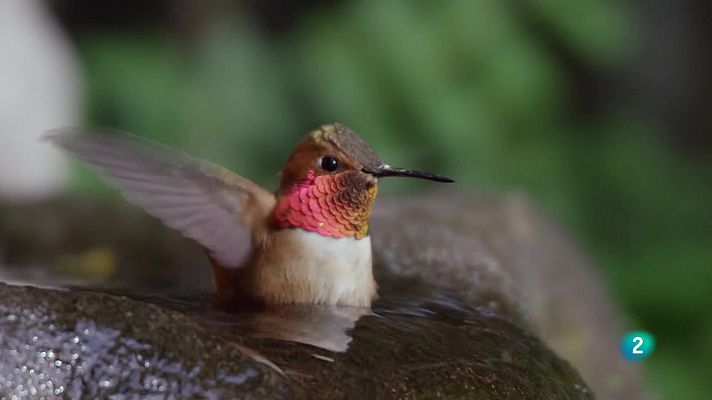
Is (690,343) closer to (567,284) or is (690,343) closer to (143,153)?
(567,284)

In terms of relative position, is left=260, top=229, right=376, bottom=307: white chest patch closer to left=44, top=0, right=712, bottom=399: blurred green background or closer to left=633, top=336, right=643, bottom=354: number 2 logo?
left=633, top=336, right=643, bottom=354: number 2 logo

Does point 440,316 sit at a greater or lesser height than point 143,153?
lesser

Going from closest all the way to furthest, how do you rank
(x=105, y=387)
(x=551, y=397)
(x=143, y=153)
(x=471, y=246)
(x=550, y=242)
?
(x=105, y=387), (x=551, y=397), (x=143, y=153), (x=471, y=246), (x=550, y=242)

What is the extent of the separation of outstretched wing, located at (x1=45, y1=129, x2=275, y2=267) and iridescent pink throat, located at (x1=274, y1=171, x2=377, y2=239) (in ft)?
0.25

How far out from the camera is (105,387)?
1.31m

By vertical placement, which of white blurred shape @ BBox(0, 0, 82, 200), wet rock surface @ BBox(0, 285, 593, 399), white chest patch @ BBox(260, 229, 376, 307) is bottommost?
wet rock surface @ BBox(0, 285, 593, 399)

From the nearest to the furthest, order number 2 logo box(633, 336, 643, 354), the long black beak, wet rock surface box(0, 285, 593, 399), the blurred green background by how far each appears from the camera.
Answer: wet rock surface box(0, 285, 593, 399) → the long black beak → number 2 logo box(633, 336, 643, 354) → the blurred green background

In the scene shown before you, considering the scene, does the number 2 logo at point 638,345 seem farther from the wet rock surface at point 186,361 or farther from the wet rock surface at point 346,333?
the wet rock surface at point 186,361

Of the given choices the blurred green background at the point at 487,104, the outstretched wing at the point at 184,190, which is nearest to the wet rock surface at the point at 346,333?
the outstretched wing at the point at 184,190

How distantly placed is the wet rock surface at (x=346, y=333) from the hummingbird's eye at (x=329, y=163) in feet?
0.65

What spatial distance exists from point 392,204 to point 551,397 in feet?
3.90

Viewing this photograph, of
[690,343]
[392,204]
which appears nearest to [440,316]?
[392,204]

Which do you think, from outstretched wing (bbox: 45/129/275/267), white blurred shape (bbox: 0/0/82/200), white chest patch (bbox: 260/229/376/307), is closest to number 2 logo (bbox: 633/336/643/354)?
white chest patch (bbox: 260/229/376/307)

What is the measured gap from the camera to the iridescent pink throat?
5.41 ft
